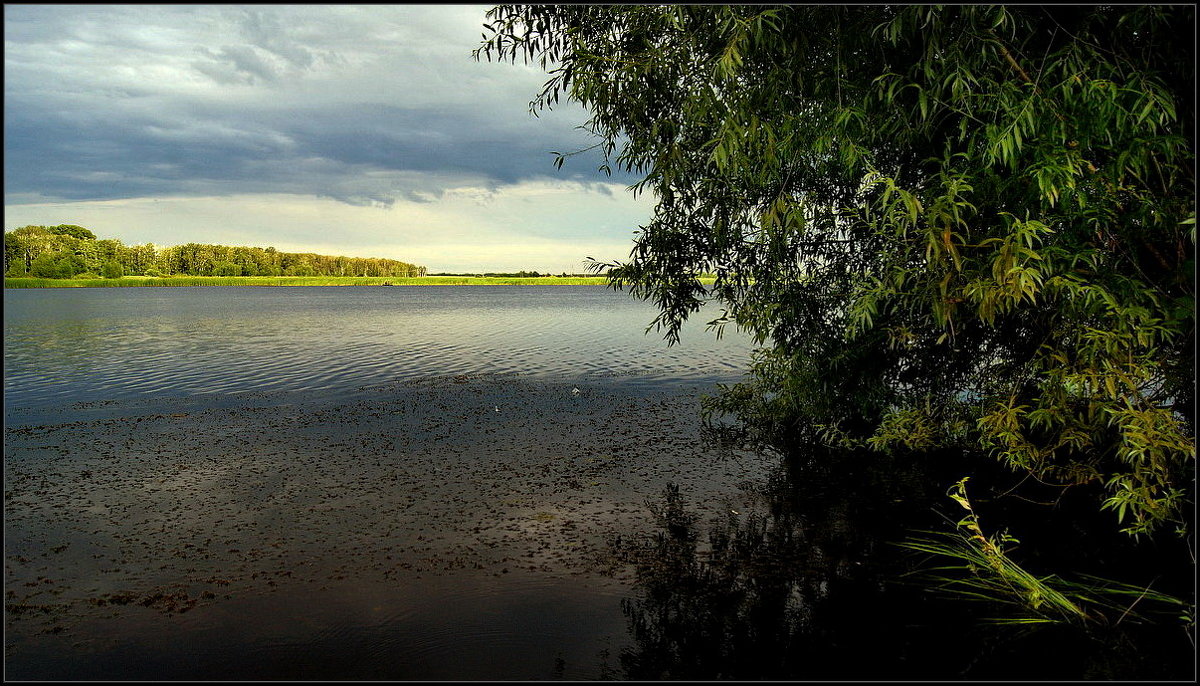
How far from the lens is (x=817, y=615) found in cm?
598

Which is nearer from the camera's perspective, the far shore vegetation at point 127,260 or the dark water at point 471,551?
the dark water at point 471,551

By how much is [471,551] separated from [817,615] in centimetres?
354

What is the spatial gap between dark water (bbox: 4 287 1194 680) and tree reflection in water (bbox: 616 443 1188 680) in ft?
0.08

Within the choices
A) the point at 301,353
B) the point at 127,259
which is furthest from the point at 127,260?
the point at 301,353

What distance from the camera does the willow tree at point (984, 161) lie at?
5500 mm

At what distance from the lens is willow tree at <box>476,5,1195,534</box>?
550 cm

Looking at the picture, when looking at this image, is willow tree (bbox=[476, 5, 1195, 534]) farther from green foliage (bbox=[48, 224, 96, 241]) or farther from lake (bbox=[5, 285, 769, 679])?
green foliage (bbox=[48, 224, 96, 241])

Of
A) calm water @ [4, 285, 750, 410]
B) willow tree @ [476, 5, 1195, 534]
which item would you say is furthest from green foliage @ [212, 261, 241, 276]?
willow tree @ [476, 5, 1195, 534]

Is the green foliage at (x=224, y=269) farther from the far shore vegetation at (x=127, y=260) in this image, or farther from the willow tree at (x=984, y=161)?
the willow tree at (x=984, y=161)

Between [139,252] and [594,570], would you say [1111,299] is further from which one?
[139,252]

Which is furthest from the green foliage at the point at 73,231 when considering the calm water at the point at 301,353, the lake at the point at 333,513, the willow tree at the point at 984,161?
the willow tree at the point at 984,161

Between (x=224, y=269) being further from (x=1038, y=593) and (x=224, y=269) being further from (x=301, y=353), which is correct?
(x=1038, y=593)

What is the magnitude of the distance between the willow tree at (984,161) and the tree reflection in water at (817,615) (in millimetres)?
1704

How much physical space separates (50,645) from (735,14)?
7.62m
